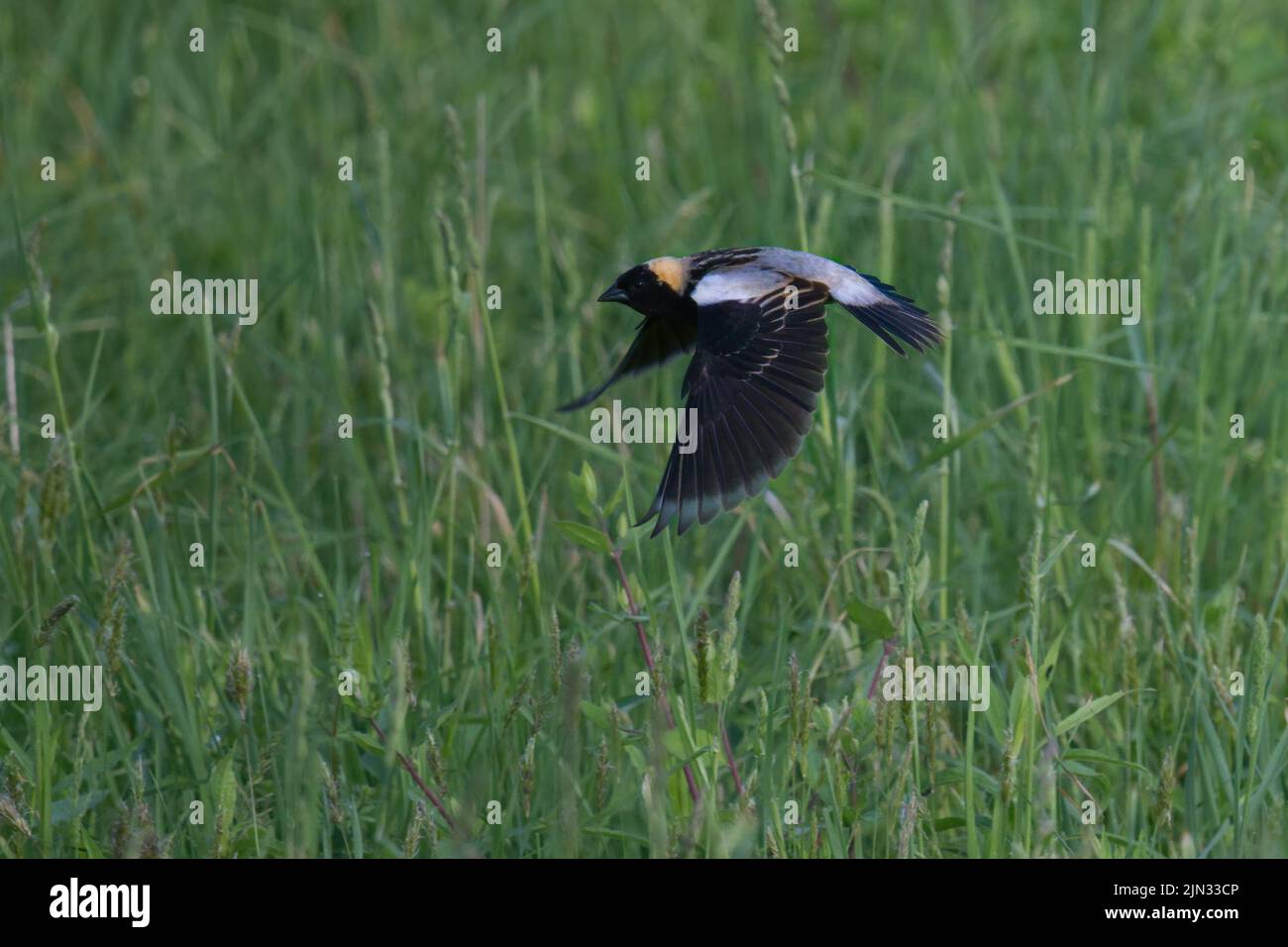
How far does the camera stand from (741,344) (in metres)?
2.66

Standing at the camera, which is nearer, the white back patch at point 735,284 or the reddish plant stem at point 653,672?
the reddish plant stem at point 653,672

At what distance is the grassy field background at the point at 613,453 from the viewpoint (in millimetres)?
2357

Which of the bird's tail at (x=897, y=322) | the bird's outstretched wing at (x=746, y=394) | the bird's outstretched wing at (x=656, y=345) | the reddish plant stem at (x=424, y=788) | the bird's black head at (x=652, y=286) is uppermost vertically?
the bird's black head at (x=652, y=286)

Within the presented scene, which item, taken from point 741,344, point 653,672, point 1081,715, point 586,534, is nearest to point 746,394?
point 741,344

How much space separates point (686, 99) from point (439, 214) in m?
2.59

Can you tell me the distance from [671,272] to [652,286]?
0.15ft

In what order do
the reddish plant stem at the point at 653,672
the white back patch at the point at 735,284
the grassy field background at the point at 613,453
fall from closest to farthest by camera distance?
the reddish plant stem at the point at 653,672 < the grassy field background at the point at 613,453 < the white back patch at the point at 735,284

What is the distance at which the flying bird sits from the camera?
96.3 inches

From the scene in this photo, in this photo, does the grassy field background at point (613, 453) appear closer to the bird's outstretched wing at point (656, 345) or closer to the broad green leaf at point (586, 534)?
the broad green leaf at point (586, 534)

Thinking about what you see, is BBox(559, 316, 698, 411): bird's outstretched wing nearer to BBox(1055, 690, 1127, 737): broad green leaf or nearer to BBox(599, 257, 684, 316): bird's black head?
BBox(599, 257, 684, 316): bird's black head

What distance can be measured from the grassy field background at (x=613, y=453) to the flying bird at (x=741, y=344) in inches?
4.9

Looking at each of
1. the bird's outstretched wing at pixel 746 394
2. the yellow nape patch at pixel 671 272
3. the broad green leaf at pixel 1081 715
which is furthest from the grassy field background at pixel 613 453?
the yellow nape patch at pixel 671 272

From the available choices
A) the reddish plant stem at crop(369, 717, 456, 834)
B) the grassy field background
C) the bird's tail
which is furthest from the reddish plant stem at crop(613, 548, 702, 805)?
the bird's tail
